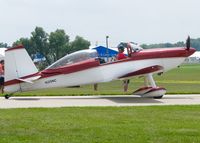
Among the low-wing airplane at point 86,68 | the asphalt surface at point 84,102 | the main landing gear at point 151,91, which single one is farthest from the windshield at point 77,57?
the main landing gear at point 151,91

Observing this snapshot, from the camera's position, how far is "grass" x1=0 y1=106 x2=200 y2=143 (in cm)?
848

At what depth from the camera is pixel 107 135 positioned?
8.75m

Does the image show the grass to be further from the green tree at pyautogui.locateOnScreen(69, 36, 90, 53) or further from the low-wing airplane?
the green tree at pyautogui.locateOnScreen(69, 36, 90, 53)

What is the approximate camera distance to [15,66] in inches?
701

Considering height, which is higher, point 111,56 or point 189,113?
point 111,56

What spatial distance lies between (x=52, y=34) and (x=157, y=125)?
79.6m

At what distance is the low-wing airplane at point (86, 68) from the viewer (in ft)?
58.6

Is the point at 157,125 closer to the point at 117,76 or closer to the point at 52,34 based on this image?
the point at 117,76

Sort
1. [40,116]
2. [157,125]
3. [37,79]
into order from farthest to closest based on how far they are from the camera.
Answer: [37,79] → [40,116] → [157,125]

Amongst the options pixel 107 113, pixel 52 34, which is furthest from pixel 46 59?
pixel 107 113

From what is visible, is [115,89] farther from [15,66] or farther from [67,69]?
[15,66]

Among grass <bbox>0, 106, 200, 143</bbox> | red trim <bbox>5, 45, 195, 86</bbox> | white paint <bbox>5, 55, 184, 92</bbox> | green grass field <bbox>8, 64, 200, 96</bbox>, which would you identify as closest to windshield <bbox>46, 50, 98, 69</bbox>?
red trim <bbox>5, 45, 195, 86</bbox>

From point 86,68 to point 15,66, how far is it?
104 inches

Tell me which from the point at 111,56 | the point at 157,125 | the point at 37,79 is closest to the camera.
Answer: the point at 157,125
